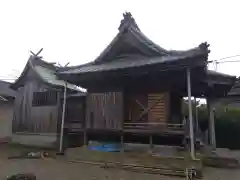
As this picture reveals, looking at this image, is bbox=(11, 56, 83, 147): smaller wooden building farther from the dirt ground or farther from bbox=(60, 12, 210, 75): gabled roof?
the dirt ground

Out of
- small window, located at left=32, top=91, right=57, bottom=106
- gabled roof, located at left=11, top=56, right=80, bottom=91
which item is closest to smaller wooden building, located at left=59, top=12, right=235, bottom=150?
small window, located at left=32, top=91, right=57, bottom=106

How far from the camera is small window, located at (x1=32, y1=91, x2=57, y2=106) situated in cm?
1378

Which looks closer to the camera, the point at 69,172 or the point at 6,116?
the point at 69,172

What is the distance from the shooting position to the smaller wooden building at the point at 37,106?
43.9 ft

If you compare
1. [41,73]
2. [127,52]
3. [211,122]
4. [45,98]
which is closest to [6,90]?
[41,73]

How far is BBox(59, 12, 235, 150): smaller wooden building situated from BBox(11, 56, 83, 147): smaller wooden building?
3.15m

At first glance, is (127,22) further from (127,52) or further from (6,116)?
(6,116)

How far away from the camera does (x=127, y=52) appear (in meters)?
10.8

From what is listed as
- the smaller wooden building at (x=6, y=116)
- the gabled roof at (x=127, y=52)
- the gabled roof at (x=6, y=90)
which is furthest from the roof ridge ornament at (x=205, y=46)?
the gabled roof at (x=6, y=90)

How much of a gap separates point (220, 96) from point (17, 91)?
1369 centimetres

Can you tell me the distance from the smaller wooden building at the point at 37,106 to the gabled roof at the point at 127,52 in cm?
337

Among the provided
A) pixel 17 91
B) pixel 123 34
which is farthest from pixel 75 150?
pixel 17 91

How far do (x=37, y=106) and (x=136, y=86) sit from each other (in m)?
7.49

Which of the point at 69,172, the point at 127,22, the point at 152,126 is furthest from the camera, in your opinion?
the point at 127,22
